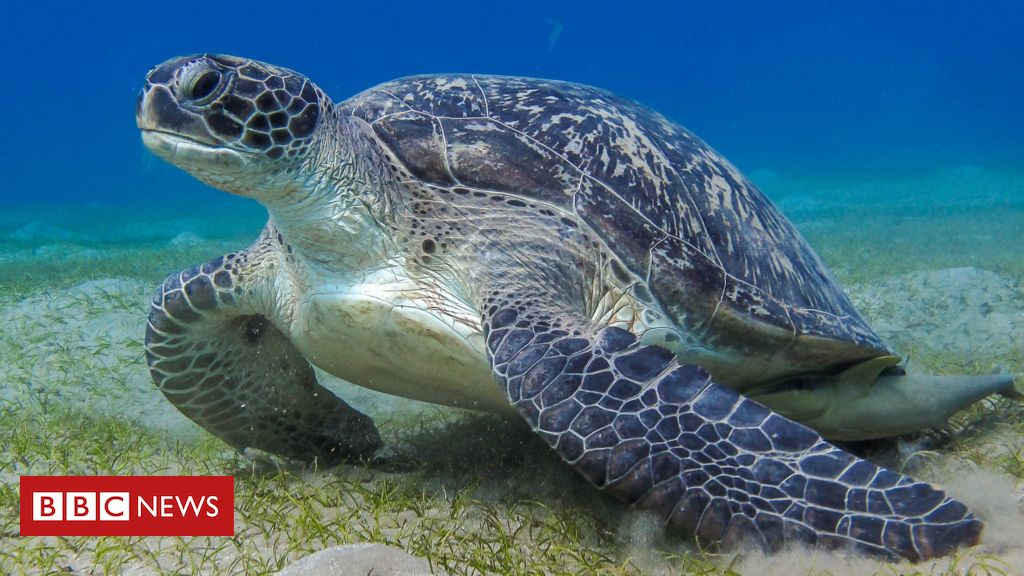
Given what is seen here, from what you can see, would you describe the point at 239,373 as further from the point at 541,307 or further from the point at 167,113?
the point at 541,307

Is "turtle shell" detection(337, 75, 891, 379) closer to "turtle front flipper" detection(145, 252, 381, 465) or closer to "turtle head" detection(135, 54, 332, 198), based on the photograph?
"turtle head" detection(135, 54, 332, 198)

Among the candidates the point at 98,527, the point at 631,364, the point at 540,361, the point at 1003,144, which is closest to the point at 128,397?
the point at 98,527

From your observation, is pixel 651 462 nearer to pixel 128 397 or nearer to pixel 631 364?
pixel 631 364

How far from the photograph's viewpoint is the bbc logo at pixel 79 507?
2.10 meters

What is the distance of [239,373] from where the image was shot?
3.20 m

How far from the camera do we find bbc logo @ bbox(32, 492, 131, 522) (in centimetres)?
210

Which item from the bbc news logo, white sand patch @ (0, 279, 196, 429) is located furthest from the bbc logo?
white sand patch @ (0, 279, 196, 429)

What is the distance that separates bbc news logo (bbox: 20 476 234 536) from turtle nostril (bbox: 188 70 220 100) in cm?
143

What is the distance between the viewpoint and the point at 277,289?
9.51 ft

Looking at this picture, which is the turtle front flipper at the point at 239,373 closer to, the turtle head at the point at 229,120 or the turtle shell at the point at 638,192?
the turtle head at the point at 229,120

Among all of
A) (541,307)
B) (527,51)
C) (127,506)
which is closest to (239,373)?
(127,506)

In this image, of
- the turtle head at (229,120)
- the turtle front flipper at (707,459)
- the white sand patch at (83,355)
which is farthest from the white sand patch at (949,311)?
the white sand patch at (83,355)

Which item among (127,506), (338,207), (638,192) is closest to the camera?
(127,506)

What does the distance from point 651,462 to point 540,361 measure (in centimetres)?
48
